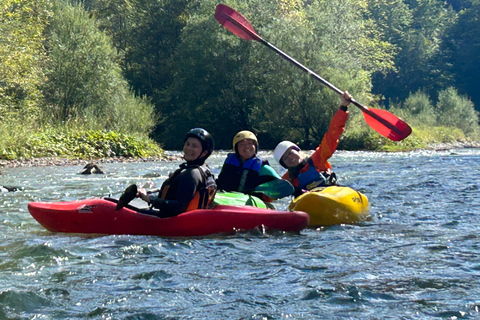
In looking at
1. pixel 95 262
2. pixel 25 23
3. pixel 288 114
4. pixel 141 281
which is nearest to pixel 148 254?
pixel 95 262

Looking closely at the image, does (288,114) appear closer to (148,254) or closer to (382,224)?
(382,224)

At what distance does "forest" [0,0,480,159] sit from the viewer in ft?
64.4

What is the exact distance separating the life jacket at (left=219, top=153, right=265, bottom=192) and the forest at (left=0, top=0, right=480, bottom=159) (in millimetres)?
10724

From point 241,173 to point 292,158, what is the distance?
0.70 metres

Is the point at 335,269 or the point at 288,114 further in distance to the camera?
the point at 288,114

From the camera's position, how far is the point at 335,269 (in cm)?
455

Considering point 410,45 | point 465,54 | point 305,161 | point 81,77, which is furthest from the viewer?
point 410,45

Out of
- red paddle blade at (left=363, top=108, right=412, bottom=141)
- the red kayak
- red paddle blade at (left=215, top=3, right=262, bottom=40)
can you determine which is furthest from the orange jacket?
red paddle blade at (left=215, top=3, right=262, bottom=40)

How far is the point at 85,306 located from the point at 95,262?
112 centimetres

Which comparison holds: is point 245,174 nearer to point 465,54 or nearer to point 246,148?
point 246,148

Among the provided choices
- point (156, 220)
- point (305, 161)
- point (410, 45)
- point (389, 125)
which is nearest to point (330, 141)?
point (305, 161)

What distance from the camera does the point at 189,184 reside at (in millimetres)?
5703

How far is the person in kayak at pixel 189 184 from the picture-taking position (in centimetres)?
570

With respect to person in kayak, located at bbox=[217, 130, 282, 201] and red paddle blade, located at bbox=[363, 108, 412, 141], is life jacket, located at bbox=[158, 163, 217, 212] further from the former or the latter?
red paddle blade, located at bbox=[363, 108, 412, 141]
